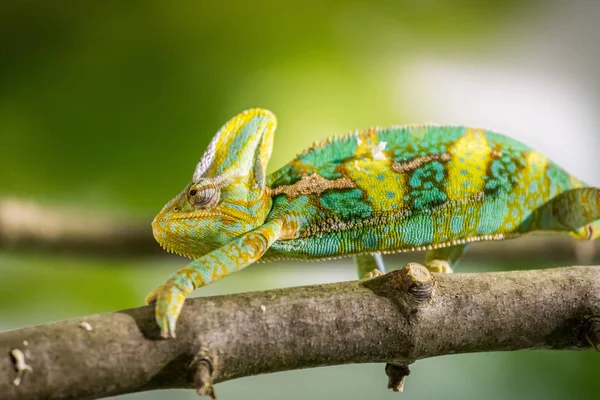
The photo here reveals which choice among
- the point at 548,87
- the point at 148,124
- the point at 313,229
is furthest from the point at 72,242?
the point at 548,87

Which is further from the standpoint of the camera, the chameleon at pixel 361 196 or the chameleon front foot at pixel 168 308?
the chameleon at pixel 361 196

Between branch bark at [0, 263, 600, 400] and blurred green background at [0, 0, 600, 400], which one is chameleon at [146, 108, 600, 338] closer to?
branch bark at [0, 263, 600, 400]

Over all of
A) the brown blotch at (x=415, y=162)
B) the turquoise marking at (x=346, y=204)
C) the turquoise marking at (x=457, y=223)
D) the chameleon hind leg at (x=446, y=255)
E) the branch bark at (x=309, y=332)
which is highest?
the brown blotch at (x=415, y=162)

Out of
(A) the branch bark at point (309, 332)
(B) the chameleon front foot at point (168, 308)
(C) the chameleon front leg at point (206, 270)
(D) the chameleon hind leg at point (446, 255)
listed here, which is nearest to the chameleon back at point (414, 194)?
(C) the chameleon front leg at point (206, 270)

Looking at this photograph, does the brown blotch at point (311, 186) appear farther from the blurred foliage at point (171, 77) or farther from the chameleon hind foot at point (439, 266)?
the blurred foliage at point (171, 77)

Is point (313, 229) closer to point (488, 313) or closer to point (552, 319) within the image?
point (488, 313)

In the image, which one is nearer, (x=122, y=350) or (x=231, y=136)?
(x=122, y=350)

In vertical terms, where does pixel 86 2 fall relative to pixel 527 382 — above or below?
above
